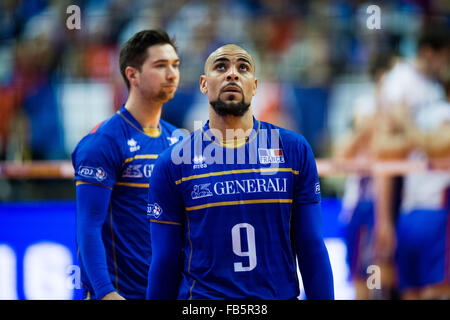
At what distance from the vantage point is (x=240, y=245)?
287cm

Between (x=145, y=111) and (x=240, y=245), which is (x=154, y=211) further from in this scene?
(x=145, y=111)

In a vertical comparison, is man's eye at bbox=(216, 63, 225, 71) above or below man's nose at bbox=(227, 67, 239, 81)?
above

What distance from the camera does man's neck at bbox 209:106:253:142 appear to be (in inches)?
119

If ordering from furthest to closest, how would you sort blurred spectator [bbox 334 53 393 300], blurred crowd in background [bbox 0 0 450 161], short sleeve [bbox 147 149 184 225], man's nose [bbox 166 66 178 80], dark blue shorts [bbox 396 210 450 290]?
blurred crowd in background [bbox 0 0 450 161] < blurred spectator [bbox 334 53 393 300] < dark blue shorts [bbox 396 210 450 290] < man's nose [bbox 166 66 178 80] < short sleeve [bbox 147 149 184 225]

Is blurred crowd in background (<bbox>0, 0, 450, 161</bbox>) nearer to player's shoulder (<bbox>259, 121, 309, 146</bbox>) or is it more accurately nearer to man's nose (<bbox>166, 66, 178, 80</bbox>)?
man's nose (<bbox>166, 66, 178, 80</bbox>)

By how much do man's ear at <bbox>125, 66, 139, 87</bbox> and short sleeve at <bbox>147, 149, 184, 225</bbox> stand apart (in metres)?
1.16

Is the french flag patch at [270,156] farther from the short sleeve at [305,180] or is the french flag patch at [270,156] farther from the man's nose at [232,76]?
the man's nose at [232,76]

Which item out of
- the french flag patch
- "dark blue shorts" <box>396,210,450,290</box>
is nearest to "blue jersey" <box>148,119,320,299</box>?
the french flag patch

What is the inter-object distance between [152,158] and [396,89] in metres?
3.98

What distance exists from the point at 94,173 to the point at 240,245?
1163mm

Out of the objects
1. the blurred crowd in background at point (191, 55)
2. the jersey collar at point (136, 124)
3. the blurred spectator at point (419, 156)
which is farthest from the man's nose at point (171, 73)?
the blurred spectator at point (419, 156)

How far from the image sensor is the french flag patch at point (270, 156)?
2.98 m

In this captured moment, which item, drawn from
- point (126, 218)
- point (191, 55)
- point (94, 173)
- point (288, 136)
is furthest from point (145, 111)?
point (191, 55)
